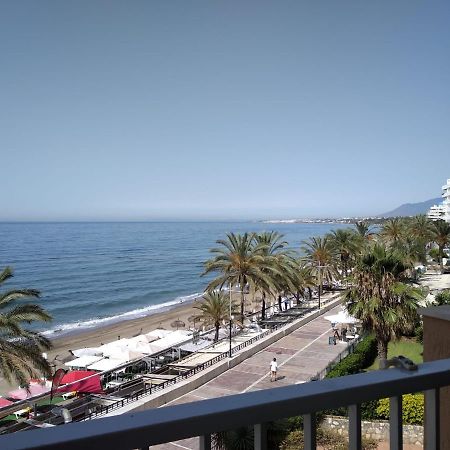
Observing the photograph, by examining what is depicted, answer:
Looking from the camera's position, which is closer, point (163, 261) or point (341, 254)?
point (341, 254)

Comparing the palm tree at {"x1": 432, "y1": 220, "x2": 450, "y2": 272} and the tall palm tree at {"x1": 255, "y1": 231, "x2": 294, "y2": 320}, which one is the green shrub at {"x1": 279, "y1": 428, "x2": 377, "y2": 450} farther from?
the palm tree at {"x1": 432, "y1": 220, "x2": 450, "y2": 272}

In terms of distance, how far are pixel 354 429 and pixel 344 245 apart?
133 feet

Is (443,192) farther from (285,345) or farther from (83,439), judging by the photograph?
(83,439)

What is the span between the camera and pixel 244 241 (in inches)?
981

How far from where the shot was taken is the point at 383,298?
15719 millimetres

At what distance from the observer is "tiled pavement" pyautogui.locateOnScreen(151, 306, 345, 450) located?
51.0 ft

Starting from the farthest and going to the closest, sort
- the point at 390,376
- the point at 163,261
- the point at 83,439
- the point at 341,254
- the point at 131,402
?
the point at 163,261, the point at 341,254, the point at 131,402, the point at 390,376, the point at 83,439

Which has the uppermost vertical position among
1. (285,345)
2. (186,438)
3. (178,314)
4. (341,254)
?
(186,438)

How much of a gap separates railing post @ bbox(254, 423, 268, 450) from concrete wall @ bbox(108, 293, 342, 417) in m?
9.56

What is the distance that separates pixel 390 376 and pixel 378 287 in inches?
605

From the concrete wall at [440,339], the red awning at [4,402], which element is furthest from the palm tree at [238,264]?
the concrete wall at [440,339]

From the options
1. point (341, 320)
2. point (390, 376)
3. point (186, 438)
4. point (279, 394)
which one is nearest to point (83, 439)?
point (186, 438)

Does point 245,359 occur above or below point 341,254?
below

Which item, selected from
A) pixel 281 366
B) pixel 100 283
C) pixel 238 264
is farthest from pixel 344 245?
pixel 100 283
